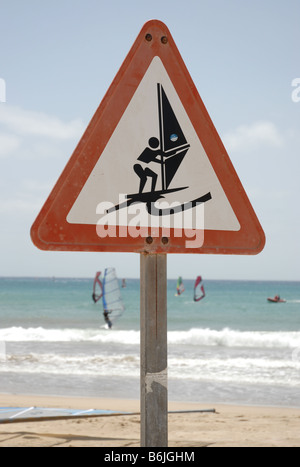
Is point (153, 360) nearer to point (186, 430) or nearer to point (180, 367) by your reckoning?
point (186, 430)

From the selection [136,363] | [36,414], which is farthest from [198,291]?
[36,414]

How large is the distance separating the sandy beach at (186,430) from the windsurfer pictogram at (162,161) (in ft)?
14.0

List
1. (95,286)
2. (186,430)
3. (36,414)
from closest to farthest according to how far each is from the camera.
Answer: (36,414) < (186,430) < (95,286)

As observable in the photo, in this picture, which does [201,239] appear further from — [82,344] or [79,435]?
[82,344]

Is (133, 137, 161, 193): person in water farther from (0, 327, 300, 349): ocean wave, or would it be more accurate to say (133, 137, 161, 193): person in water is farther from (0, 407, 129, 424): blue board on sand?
(0, 327, 300, 349): ocean wave

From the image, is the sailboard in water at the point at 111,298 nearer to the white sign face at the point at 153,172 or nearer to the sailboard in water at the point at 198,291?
the sailboard in water at the point at 198,291

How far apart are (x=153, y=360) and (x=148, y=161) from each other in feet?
1.48

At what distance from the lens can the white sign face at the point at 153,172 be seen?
3.98ft

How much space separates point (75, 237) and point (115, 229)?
0.30ft

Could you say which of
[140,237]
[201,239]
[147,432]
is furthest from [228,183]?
[147,432]

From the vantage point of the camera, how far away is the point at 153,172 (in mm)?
1239

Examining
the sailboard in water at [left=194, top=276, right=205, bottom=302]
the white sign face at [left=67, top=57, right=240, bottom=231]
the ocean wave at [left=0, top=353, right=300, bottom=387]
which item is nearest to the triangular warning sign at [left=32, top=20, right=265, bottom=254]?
the white sign face at [left=67, top=57, right=240, bottom=231]

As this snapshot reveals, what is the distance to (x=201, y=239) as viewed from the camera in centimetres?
129

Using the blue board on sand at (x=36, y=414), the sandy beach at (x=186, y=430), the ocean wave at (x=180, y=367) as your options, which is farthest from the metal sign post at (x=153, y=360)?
the ocean wave at (x=180, y=367)
